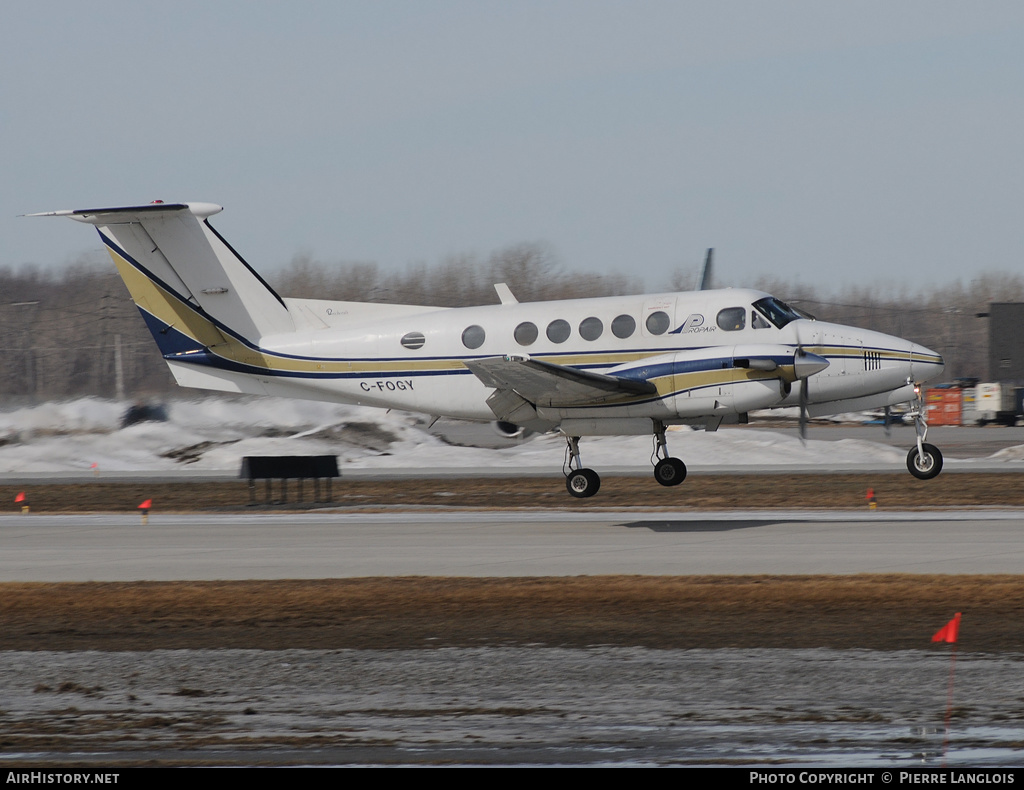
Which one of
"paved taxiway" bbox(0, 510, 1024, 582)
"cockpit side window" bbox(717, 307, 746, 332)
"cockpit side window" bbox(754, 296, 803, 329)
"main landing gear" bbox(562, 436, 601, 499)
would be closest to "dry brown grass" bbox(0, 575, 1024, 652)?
"paved taxiway" bbox(0, 510, 1024, 582)

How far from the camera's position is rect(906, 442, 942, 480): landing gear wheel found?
68.5ft

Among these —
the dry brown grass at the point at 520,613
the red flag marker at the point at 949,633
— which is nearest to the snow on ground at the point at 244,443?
the dry brown grass at the point at 520,613

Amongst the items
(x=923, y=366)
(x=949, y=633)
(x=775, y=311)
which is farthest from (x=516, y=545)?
(x=949, y=633)

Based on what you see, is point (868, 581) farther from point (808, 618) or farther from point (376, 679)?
point (376, 679)

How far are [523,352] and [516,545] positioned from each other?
5051mm

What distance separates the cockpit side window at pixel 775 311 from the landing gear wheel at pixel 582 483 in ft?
15.9

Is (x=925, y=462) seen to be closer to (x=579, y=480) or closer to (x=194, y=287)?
(x=579, y=480)

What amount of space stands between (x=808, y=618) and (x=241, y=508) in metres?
18.6

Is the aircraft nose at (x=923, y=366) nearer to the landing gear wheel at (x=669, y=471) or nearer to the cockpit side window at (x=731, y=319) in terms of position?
the cockpit side window at (x=731, y=319)

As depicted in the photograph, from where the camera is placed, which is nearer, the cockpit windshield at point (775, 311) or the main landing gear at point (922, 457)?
the main landing gear at point (922, 457)

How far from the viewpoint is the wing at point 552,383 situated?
67.7 feet

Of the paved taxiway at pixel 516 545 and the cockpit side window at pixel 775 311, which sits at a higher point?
the cockpit side window at pixel 775 311

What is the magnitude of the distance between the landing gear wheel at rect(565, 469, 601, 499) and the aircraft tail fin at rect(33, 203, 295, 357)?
6.92 m
